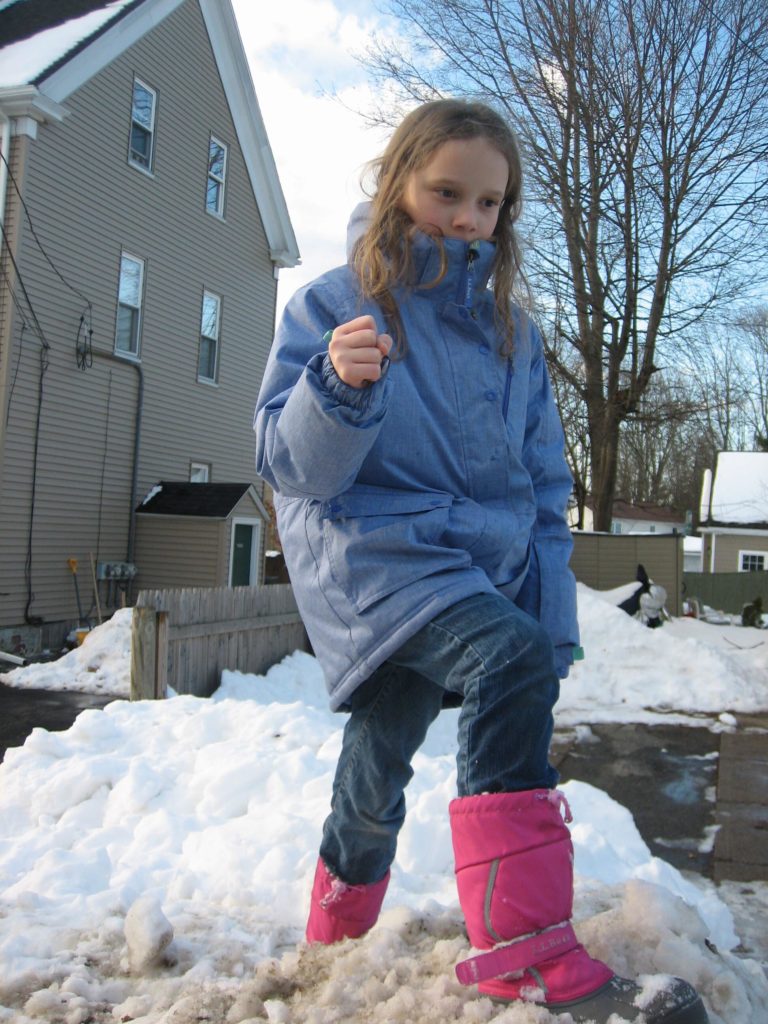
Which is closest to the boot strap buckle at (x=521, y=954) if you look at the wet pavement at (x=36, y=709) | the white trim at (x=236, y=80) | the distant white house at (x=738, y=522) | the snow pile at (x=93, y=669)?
the wet pavement at (x=36, y=709)

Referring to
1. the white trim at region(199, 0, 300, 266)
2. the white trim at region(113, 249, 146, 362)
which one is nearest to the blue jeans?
the white trim at region(113, 249, 146, 362)

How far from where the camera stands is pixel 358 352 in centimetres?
165

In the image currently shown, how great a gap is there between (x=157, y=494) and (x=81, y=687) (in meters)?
6.22

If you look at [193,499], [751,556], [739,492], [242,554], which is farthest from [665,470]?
[193,499]

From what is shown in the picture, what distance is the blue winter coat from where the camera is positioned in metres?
1.80

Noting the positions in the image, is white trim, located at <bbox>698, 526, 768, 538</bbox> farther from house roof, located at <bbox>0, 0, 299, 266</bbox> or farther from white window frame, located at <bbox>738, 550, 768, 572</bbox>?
house roof, located at <bbox>0, 0, 299, 266</bbox>

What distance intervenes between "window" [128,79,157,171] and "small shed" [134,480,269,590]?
5.33 metres

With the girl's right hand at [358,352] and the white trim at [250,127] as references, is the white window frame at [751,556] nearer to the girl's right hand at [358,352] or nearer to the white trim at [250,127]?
the white trim at [250,127]

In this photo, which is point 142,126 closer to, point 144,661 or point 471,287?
point 144,661

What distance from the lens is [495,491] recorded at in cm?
212

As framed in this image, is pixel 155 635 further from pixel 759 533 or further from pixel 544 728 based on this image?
pixel 759 533

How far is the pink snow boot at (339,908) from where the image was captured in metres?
2.32

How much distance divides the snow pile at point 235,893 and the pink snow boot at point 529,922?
0.23 ft

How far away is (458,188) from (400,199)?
0.14 m
